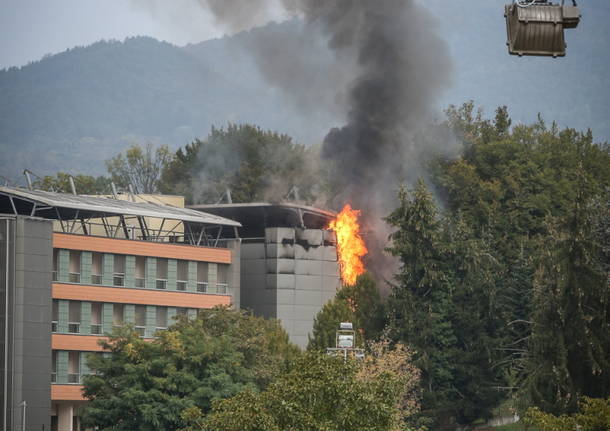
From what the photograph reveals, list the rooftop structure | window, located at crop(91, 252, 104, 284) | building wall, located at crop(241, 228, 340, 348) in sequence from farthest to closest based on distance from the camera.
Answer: building wall, located at crop(241, 228, 340, 348), window, located at crop(91, 252, 104, 284), the rooftop structure

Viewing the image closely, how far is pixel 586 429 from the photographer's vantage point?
194 feet

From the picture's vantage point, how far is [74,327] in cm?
9619

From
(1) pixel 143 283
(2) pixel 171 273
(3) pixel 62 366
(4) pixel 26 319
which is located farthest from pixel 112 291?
(4) pixel 26 319

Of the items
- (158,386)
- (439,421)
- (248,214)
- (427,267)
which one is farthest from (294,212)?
(158,386)

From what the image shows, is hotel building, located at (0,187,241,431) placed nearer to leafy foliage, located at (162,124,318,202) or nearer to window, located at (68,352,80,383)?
window, located at (68,352,80,383)

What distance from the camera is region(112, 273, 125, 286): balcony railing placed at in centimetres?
9906

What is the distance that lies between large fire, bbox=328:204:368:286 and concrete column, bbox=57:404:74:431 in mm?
27395

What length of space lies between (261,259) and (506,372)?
79.3 ft

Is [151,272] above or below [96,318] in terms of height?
above

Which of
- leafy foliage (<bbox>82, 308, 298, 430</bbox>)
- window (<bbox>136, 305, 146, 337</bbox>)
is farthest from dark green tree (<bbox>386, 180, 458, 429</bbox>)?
window (<bbox>136, 305, 146, 337</bbox>)

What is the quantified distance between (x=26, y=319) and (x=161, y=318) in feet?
47.6

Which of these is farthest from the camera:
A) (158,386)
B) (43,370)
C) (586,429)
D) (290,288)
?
(290,288)

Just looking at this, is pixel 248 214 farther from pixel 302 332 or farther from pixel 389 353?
pixel 389 353

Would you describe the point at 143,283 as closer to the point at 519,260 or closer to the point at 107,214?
the point at 107,214
